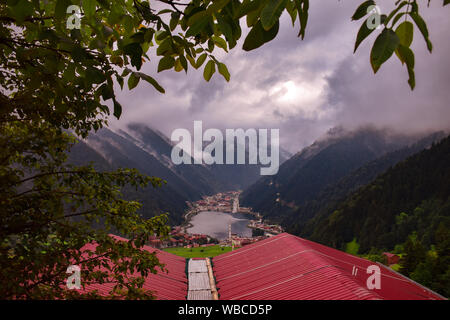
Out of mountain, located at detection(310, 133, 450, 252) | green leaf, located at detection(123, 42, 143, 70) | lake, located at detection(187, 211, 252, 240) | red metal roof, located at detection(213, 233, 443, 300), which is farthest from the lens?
lake, located at detection(187, 211, 252, 240)

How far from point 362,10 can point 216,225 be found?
10651 centimetres

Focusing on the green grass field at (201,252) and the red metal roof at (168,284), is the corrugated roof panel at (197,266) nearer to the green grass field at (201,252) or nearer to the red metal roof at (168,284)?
the red metal roof at (168,284)

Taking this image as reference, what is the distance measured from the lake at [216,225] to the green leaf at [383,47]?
81902 mm

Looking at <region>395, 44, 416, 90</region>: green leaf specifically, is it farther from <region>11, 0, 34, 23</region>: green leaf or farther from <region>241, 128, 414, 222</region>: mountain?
<region>241, 128, 414, 222</region>: mountain

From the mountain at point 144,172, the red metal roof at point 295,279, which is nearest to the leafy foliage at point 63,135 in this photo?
the red metal roof at point 295,279

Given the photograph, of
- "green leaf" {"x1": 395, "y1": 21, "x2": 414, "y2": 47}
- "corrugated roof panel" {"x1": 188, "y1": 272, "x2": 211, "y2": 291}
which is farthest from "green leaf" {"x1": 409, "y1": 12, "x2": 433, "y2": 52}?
"corrugated roof panel" {"x1": 188, "y1": 272, "x2": 211, "y2": 291}

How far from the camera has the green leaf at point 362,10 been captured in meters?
0.79

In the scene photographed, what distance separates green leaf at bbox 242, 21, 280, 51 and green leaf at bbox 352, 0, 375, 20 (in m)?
0.24

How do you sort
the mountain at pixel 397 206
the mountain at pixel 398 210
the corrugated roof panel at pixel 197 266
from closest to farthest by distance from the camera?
the corrugated roof panel at pixel 197 266 < the mountain at pixel 398 210 < the mountain at pixel 397 206

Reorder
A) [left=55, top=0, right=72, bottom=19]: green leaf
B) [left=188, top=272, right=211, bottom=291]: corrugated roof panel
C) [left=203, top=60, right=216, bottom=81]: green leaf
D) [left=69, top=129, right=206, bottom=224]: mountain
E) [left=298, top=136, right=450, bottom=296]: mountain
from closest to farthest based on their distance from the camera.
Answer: [left=55, top=0, right=72, bottom=19]: green leaf < [left=203, top=60, right=216, bottom=81]: green leaf < [left=188, top=272, right=211, bottom=291]: corrugated roof panel < [left=298, top=136, right=450, bottom=296]: mountain < [left=69, top=129, right=206, bottom=224]: mountain

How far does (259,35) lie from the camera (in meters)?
0.79

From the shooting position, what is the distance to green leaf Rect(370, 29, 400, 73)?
699 millimetres

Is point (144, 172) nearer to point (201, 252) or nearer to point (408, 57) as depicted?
point (201, 252)
